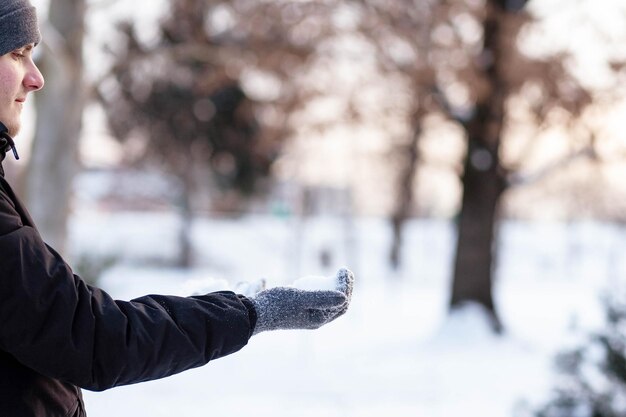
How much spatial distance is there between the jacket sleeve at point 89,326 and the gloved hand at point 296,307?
0.21ft

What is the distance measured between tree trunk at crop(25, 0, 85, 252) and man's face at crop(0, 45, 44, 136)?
7.37 metres

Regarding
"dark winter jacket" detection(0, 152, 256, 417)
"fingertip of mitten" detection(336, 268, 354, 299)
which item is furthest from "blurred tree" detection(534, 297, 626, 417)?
"dark winter jacket" detection(0, 152, 256, 417)

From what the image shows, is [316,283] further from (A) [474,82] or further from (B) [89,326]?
(A) [474,82]

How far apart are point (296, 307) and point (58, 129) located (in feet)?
25.0

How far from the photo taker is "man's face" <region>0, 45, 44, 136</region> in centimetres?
149

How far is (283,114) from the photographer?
1130cm

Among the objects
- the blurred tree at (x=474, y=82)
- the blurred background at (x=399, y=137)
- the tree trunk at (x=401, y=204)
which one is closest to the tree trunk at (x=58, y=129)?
the blurred background at (x=399, y=137)

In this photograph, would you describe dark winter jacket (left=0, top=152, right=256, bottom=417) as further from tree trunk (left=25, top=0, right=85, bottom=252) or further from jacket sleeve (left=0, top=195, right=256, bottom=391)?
tree trunk (left=25, top=0, right=85, bottom=252)

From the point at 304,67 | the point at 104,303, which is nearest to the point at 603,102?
the point at 304,67

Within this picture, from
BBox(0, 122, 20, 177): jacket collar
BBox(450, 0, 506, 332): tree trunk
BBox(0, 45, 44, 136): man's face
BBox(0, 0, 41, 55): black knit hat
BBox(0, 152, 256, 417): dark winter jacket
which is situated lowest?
BBox(450, 0, 506, 332): tree trunk

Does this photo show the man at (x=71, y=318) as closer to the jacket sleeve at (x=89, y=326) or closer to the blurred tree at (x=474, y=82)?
the jacket sleeve at (x=89, y=326)

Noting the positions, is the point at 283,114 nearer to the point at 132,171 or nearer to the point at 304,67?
the point at 304,67

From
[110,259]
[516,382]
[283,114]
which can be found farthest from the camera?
[110,259]

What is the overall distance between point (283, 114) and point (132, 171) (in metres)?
14.0
